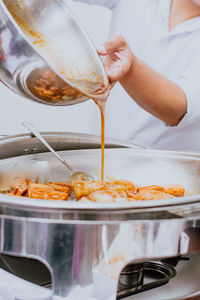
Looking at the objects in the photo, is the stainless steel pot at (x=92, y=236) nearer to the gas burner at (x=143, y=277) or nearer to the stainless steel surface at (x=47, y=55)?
the gas burner at (x=143, y=277)

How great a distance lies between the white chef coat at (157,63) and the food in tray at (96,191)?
63cm

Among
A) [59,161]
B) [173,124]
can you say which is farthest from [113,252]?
[173,124]

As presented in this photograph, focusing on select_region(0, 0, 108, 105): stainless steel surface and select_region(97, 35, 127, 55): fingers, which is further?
select_region(97, 35, 127, 55): fingers

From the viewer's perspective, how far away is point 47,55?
1.23 metres

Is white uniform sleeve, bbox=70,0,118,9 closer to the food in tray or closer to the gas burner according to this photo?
the food in tray

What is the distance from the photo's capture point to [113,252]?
880mm

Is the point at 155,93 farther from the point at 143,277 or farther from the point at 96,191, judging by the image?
the point at 143,277

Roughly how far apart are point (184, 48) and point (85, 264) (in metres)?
1.35

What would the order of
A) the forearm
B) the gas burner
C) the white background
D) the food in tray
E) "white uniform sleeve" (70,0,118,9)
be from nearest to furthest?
the gas burner, the food in tray, the forearm, "white uniform sleeve" (70,0,118,9), the white background

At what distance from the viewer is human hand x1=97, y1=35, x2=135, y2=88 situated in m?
1.47

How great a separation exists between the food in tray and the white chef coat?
63 cm

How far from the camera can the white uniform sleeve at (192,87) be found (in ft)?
6.19

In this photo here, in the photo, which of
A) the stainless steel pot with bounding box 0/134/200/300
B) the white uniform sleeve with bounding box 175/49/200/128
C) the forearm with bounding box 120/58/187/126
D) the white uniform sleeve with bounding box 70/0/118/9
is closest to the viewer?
the stainless steel pot with bounding box 0/134/200/300

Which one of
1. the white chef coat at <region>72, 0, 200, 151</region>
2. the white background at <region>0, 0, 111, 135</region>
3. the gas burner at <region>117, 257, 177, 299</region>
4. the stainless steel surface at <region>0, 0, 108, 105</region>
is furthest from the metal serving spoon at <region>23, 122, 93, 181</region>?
the white background at <region>0, 0, 111, 135</region>
